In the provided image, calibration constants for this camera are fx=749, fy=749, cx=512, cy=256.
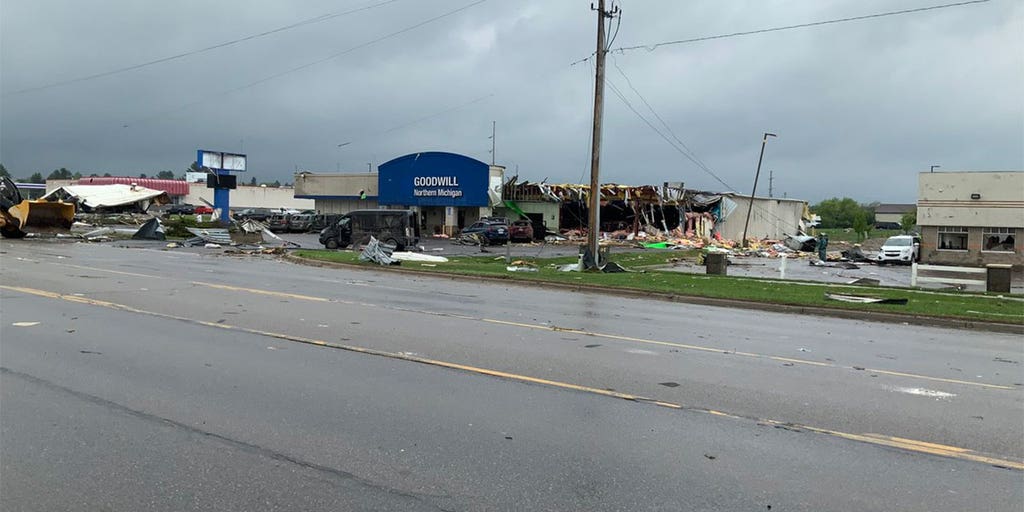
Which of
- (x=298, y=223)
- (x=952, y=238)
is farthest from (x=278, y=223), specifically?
(x=952, y=238)

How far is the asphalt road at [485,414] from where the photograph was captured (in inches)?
187

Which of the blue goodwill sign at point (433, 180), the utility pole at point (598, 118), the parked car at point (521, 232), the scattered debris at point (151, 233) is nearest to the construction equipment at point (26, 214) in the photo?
the scattered debris at point (151, 233)

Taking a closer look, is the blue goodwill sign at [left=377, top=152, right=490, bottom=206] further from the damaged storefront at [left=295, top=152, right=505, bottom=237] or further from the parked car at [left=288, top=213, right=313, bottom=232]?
the parked car at [left=288, top=213, right=313, bottom=232]

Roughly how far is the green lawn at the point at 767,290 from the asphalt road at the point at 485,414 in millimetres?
3686

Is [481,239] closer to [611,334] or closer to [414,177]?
[414,177]

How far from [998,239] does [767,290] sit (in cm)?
3136

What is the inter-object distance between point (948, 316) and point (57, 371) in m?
15.0

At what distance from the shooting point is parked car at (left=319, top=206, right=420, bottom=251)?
36469 mm

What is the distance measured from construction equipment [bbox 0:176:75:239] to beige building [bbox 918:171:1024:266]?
4797 centimetres

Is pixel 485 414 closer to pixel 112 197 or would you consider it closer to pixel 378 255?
pixel 378 255

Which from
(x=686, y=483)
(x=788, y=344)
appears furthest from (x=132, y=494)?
(x=788, y=344)

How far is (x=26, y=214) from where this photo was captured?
37.8 metres

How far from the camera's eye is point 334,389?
7.14 m

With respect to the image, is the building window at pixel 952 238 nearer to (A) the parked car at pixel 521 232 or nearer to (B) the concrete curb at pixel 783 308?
(A) the parked car at pixel 521 232
